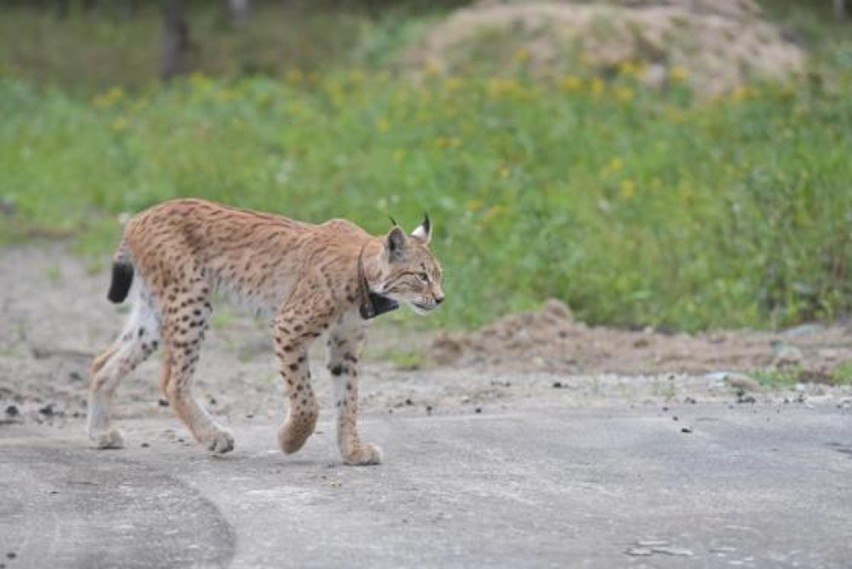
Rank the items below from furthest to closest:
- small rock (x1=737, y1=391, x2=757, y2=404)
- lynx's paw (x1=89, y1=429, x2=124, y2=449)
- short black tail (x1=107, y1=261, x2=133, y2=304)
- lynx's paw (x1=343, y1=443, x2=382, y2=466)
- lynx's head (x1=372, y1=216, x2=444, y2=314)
Result: small rock (x1=737, y1=391, x2=757, y2=404) → short black tail (x1=107, y1=261, x2=133, y2=304) → lynx's paw (x1=89, y1=429, x2=124, y2=449) → lynx's head (x1=372, y1=216, x2=444, y2=314) → lynx's paw (x1=343, y1=443, x2=382, y2=466)

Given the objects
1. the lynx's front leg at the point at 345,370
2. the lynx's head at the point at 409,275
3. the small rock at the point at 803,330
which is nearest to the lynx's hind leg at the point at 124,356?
the lynx's front leg at the point at 345,370

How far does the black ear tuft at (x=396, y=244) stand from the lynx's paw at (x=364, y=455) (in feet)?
2.93

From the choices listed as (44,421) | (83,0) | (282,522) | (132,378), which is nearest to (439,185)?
(132,378)

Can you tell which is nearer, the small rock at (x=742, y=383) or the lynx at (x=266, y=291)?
the lynx at (x=266, y=291)

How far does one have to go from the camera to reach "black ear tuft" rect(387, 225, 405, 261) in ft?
28.6

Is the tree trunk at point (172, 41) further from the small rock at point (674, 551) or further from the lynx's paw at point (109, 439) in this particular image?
the small rock at point (674, 551)

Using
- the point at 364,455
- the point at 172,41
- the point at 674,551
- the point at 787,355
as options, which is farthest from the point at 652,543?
the point at 172,41

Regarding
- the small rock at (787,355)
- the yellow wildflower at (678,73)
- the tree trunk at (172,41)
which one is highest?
the tree trunk at (172,41)

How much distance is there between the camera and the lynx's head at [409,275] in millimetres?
8805

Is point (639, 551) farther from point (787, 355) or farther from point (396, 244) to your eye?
point (787, 355)

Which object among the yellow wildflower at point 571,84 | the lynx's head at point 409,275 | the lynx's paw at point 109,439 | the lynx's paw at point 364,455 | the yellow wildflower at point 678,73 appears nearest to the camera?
the lynx's paw at point 364,455

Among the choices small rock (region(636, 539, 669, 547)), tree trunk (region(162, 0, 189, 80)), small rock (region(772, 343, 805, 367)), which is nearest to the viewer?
small rock (region(636, 539, 669, 547))

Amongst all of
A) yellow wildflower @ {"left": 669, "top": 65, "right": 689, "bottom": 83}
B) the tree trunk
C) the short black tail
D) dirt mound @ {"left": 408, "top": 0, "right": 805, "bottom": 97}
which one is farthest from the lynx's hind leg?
the tree trunk

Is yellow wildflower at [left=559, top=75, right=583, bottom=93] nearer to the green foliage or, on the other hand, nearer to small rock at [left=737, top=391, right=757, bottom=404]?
the green foliage
